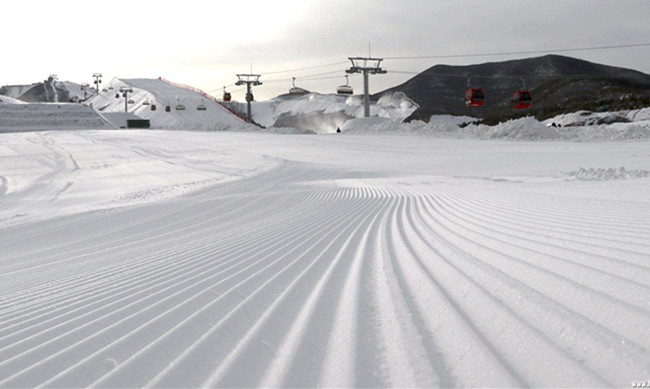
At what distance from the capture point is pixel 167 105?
82.9 meters

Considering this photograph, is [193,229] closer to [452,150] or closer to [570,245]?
[570,245]

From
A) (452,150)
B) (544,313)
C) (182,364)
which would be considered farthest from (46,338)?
(452,150)

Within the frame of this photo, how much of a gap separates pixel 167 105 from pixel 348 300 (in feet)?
277

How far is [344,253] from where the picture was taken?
4594 mm

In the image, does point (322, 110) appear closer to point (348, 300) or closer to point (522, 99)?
point (522, 99)

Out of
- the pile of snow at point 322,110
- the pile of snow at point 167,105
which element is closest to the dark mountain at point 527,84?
the pile of snow at point 322,110

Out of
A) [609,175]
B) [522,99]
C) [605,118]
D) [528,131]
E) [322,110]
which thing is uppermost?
[322,110]

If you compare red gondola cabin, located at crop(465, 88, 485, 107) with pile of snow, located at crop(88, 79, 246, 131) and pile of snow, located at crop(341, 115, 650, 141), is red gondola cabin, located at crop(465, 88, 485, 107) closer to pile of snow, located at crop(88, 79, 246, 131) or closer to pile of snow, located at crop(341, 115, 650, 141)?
pile of snow, located at crop(341, 115, 650, 141)

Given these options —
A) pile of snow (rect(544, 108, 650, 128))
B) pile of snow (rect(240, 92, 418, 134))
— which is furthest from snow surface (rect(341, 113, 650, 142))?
pile of snow (rect(240, 92, 418, 134))

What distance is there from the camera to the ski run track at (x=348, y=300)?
6.49 ft

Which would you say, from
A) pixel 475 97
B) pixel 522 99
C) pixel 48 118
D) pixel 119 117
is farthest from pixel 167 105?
pixel 522 99

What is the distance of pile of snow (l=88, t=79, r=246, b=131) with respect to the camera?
73062 millimetres

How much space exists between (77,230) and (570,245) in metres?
6.81

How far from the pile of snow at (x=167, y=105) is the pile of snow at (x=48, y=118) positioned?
290 inches
